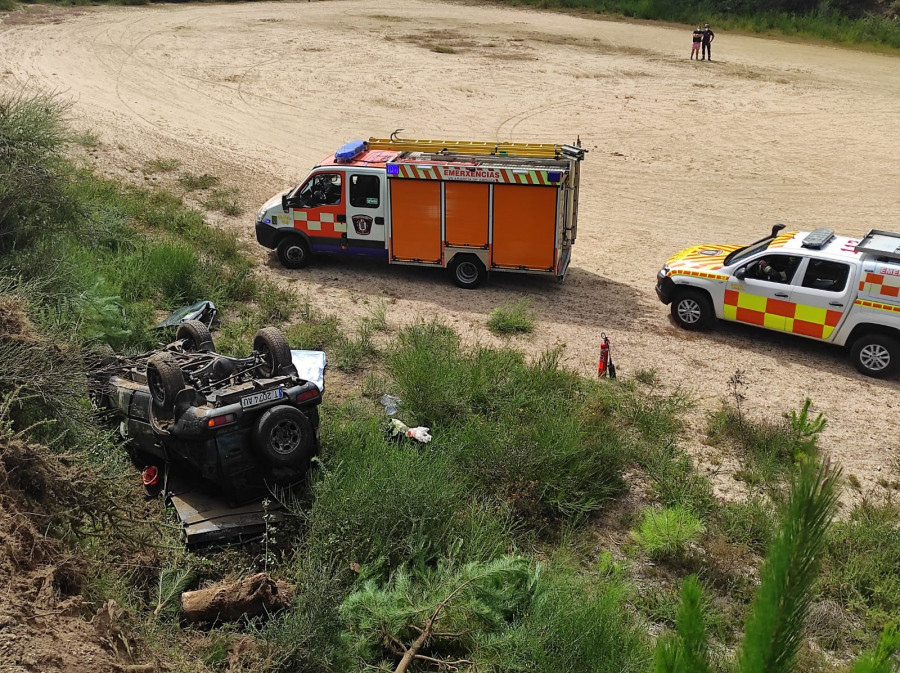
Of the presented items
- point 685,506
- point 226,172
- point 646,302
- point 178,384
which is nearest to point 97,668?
point 178,384

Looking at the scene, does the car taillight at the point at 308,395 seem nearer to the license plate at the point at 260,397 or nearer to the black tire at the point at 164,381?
the license plate at the point at 260,397

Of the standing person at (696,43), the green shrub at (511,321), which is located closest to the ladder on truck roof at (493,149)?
the green shrub at (511,321)

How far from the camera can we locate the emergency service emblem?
1565 cm

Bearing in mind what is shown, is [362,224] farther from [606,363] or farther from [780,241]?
[780,241]

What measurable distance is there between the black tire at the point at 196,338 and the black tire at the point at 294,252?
6.59m

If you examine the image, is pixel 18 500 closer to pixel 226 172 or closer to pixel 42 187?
pixel 42 187

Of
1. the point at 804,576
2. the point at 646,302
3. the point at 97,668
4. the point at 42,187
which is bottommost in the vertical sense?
the point at 646,302

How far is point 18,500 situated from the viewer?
Answer: 19.5 feet

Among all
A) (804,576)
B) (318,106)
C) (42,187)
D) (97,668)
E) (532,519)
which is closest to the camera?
(804,576)

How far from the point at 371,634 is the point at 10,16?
36822 millimetres

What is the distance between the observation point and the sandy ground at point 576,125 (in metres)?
Result: 13.4

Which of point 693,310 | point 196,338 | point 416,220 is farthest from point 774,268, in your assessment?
point 196,338

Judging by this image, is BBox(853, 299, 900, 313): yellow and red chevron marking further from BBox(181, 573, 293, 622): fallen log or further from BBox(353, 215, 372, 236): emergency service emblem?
BBox(181, 573, 293, 622): fallen log

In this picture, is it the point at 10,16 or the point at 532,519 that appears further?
the point at 10,16
